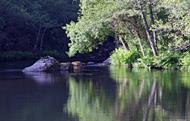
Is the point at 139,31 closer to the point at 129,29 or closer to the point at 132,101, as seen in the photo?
the point at 129,29

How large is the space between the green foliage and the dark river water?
17264 mm

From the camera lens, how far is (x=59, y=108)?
58.4 ft

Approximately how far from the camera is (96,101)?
64.3ft

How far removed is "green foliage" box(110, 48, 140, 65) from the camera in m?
45.4

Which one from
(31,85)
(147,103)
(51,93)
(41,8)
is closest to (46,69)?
(31,85)

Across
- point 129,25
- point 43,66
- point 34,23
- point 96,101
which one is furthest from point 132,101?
point 34,23

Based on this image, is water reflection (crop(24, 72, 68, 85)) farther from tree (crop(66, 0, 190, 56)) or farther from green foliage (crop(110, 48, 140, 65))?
green foliage (crop(110, 48, 140, 65))

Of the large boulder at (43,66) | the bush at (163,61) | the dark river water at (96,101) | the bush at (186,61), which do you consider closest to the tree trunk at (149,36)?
the bush at (163,61)

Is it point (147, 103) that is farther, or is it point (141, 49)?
point (141, 49)

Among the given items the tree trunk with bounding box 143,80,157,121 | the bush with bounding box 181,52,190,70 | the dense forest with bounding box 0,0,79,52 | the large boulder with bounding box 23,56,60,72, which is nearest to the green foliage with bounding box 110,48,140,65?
the large boulder with bounding box 23,56,60,72

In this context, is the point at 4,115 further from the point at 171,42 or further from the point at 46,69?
the point at 171,42

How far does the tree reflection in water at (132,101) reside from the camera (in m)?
15.6

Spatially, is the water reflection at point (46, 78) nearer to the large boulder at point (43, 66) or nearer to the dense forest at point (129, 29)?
the large boulder at point (43, 66)

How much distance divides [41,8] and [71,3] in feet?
17.0
